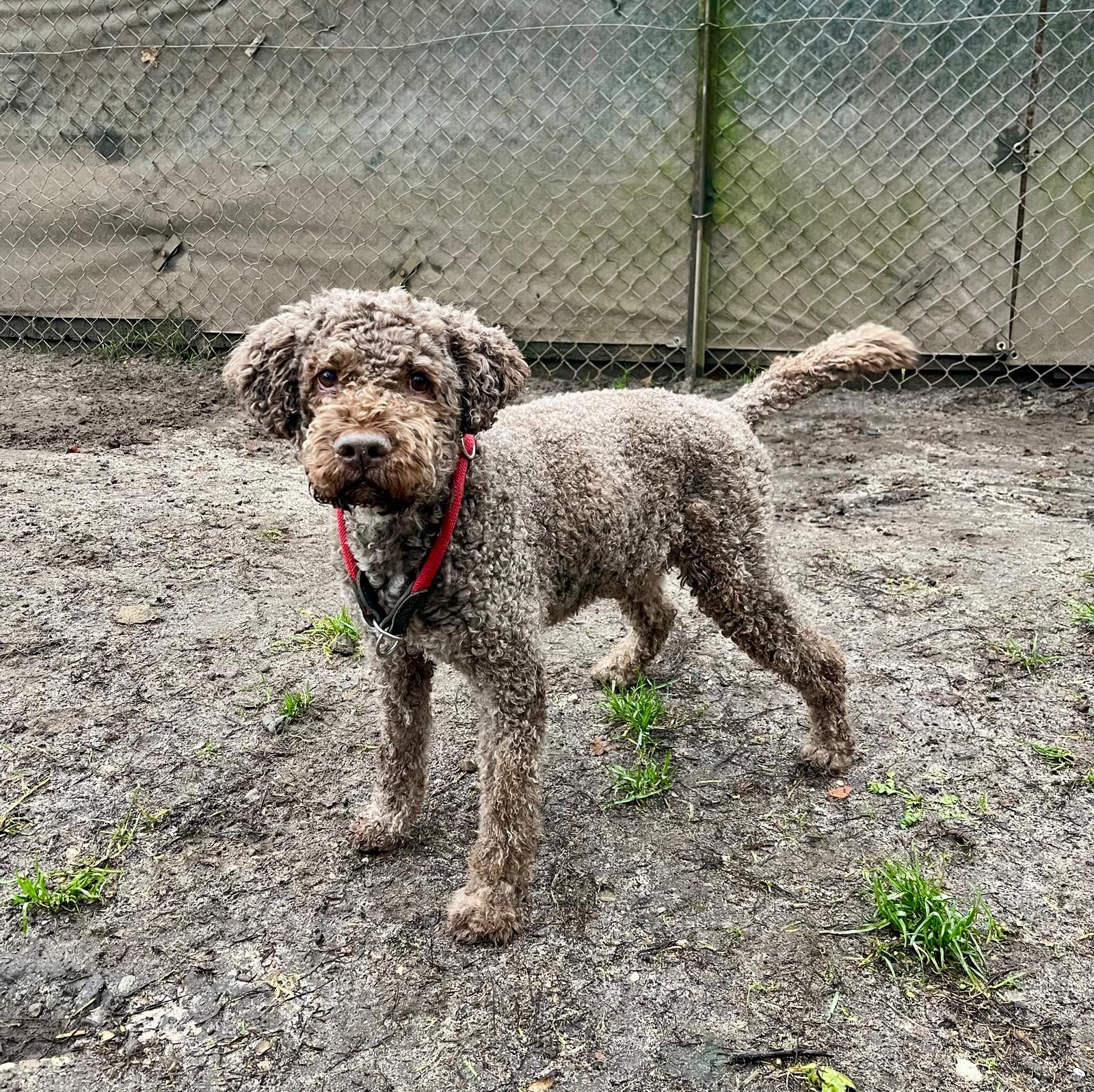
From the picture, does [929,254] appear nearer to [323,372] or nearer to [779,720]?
[779,720]

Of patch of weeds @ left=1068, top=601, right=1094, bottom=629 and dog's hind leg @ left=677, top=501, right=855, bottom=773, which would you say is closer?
dog's hind leg @ left=677, top=501, right=855, bottom=773

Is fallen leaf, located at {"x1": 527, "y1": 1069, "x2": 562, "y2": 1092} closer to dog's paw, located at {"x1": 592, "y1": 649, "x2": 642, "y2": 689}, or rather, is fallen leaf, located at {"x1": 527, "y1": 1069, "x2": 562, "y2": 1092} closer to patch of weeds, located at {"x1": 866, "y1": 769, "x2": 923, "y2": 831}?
patch of weeds, located at {"x1": 866, "y1": 769, "x2": 923, "y2": 831}

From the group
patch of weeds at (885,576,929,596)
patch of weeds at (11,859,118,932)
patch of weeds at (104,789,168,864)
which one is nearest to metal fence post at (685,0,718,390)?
patch of weeds at (885,576,929,596)

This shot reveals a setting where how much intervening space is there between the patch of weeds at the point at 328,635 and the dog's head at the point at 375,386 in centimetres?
138

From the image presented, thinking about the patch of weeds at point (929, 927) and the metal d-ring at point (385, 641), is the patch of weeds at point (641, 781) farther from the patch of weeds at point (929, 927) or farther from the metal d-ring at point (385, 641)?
the metal d-ring at point (385, 641)

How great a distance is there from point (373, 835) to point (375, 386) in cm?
124

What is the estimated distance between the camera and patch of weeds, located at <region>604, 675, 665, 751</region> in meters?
2.99

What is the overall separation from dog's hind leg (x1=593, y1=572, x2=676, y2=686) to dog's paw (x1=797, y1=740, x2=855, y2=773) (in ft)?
2.22

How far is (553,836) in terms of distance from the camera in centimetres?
262

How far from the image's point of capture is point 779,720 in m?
3.10

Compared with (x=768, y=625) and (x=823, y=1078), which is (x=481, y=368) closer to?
(x=768, y=625)

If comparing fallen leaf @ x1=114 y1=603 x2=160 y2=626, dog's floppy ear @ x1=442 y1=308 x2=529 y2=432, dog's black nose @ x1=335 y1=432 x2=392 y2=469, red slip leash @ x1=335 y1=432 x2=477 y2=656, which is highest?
dog's floppy ear @ x1=442 y1=308 x2=529 y2=432

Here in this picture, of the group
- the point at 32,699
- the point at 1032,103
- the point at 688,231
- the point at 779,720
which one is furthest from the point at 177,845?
the point at 1032,103

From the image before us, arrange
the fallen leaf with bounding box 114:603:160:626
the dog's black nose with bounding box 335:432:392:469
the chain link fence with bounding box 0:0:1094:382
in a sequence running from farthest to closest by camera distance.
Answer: the chain link fence with bounding box 0:0:1094:382
the fallen leaf with bounding box 114:603:160:626
the dog's black nose with bounding box 335:432:392:469
